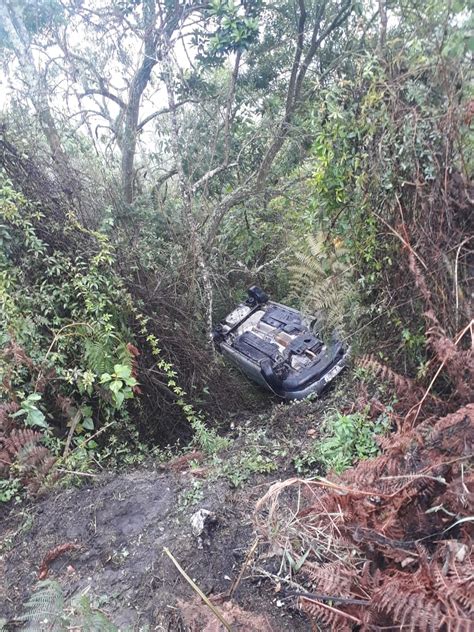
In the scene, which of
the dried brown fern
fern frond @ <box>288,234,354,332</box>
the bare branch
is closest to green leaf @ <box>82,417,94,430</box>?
the dried brown fern

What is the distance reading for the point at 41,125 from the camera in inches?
202

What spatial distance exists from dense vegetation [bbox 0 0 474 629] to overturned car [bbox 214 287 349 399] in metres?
0.37

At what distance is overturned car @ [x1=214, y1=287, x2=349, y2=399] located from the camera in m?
4.64

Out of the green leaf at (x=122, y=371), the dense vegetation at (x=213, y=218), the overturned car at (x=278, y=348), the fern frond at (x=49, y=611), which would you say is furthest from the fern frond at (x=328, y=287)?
the fern frond at (x=49, y=611)

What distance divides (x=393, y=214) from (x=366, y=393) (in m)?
1.33

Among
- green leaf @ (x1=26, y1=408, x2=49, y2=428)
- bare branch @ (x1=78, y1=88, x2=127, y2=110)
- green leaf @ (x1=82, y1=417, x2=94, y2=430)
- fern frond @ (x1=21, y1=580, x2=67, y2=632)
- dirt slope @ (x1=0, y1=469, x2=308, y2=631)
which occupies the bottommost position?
dirt slope @ (x1=0, y1=469, x2=308, y2=631)

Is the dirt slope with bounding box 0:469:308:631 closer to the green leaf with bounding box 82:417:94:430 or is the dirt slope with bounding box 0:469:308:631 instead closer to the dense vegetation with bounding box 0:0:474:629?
the dense vegetation with bounding box 0:0:474:629

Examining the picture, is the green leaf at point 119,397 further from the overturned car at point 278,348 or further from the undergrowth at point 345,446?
the overturned car at point 278,348

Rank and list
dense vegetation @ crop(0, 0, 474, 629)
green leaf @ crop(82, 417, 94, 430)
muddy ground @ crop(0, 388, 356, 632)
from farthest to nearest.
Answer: green leaf @ crop(82, 417, 94, 430) < dense vegetation @ crop(0, 0, 474, 629) < muddy ground @ crop(0, 388, 356, 632)

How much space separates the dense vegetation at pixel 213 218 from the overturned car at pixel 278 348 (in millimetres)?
369

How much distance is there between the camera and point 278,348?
518cm

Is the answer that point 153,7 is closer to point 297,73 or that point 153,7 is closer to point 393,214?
point 297,73

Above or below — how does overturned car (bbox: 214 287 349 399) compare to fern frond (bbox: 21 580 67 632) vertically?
above

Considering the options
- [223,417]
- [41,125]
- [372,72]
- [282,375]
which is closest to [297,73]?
[41,125]
